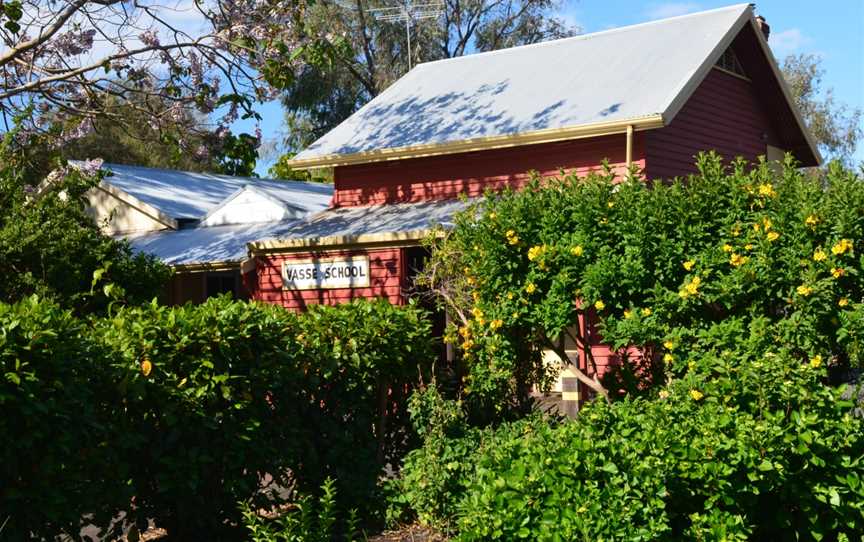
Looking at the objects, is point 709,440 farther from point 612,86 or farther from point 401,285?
point 612,86

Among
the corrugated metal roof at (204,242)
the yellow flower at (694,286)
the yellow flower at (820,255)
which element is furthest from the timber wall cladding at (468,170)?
the yellow flower at (820,255)

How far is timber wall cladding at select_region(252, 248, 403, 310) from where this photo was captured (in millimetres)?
15922

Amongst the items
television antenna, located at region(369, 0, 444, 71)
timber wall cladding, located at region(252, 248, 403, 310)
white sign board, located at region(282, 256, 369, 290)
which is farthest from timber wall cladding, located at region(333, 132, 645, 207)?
television antenna, located at region(369, 0, 444, 71)

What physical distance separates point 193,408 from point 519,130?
10.2 metres

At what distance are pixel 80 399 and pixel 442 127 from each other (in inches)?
481

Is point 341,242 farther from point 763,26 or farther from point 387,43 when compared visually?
point 387,43

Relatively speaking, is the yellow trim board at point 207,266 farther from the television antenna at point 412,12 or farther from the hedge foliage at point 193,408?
the television antenna at point 412,12

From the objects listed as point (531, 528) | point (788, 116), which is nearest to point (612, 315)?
point (531, 528)

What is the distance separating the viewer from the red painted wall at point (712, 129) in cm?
1631

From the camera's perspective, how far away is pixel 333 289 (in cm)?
1677

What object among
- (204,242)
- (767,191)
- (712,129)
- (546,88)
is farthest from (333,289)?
(767,191)

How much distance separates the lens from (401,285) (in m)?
15.8

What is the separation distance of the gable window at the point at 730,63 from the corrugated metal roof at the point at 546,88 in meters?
0.73

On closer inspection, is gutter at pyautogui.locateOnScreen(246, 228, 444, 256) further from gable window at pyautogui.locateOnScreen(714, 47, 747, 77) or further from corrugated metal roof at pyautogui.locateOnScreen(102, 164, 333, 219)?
gable window at pyautogui.locateOnScreen(714, 47, 747, 77)
